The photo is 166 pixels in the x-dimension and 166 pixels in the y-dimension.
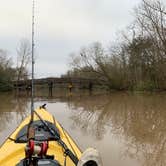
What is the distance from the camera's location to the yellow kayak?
4.07 metres

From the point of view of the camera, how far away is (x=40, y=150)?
4023mm

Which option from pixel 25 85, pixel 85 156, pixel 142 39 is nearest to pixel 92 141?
pixel 85 156

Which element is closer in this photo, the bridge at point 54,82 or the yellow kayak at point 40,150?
the yellow kayak at point 40,150

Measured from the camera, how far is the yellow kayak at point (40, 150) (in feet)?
13.3

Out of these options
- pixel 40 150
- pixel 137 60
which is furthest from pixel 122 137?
pixel 137 60

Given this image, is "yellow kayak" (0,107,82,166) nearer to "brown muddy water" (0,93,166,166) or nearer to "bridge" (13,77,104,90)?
"brown muddy water" (0,93,166,166)

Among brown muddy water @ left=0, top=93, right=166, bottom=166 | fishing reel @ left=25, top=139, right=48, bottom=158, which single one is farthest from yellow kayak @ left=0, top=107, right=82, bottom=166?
brown muddy water @ left=0, top=93, right=166, bottom=166

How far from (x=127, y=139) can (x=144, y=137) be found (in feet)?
1.84

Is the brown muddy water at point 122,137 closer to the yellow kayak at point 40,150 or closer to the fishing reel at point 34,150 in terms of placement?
the yellow kayak at point 40,150

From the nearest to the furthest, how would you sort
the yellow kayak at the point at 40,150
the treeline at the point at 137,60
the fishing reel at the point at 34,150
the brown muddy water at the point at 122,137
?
the fishing reel at the point at 34,150, the yellow kayak at the point at 40,150, the brown muddy water at the point at 122,137, the treeline at the point at 137,60

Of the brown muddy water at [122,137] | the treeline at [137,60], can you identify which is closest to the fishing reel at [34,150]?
the brown muddy water at [122,137]

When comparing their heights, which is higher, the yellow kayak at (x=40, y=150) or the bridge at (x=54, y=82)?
the bridge at (x=54, y=82)

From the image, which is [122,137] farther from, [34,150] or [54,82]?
[54,82]

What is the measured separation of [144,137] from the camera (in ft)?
34.0
